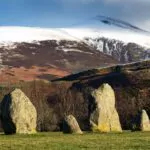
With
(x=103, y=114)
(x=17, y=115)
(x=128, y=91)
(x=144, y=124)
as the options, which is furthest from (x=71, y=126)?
(x=128, y=91)

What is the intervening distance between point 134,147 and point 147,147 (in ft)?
2.12

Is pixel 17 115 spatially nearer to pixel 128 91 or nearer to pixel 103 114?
pixel 103 114

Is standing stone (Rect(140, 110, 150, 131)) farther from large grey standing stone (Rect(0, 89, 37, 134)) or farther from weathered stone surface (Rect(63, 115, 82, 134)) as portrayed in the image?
large grey standing stone (Rect(0, 89, 37, 134))

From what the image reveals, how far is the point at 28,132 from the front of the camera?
44.6 m

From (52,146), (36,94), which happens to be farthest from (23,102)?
(36,94)

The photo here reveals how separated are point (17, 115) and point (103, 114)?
281 inches

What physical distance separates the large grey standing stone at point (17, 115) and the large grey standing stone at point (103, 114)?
498 cm

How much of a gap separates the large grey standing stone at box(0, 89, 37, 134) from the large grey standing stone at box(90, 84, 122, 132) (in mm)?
4981

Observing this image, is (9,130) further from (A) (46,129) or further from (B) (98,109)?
(A) (46,129)

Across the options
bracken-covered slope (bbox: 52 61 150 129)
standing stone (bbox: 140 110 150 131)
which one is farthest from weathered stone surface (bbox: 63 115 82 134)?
bracken-covered slope (bbox: 52 61 150 129)

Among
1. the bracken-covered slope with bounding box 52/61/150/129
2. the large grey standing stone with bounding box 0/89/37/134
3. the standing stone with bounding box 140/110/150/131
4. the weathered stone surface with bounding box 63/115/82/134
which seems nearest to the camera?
the large grey standing stone with bounding box 0/89/37/134

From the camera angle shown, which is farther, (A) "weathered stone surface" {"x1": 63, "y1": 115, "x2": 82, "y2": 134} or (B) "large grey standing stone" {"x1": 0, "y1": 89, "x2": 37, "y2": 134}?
(A) "weathered stone surface" {"x1": 63, "y1": 115, "x2": 82, "y2": 134}

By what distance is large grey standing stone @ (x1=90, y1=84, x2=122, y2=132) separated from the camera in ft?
152

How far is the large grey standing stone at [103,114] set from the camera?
46250 millimetres
